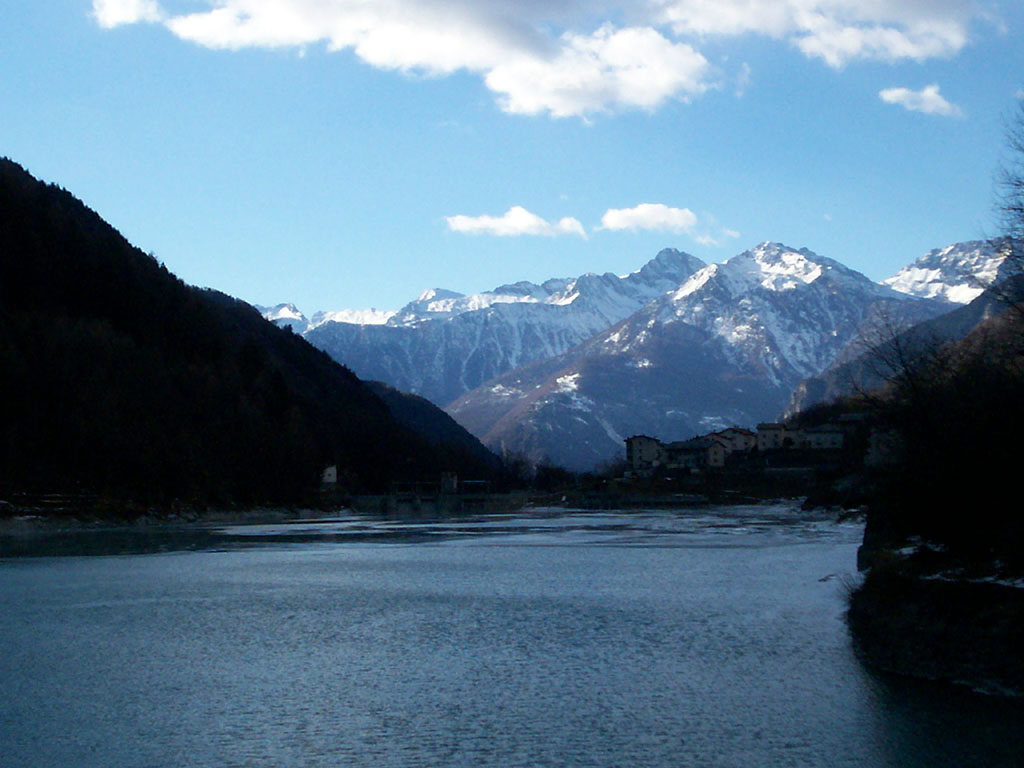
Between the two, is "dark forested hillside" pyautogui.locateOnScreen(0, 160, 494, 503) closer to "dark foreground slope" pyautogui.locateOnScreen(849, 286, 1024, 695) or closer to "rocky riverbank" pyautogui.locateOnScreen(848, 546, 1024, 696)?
"dark foreground slope" pyautogui.locateOnScreen(849, 286, 1024, 695)

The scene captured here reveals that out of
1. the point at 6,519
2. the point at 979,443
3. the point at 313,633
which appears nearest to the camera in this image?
the point at 979,443

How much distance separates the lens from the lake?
19.9m

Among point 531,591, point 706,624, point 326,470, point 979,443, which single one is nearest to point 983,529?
point 979,443

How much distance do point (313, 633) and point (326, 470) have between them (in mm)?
160119

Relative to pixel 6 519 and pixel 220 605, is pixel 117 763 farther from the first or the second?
pixel 6 519

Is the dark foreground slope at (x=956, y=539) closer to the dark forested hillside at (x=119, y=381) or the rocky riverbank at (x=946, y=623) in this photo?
the rocky riverbank at (x=946, y=623)

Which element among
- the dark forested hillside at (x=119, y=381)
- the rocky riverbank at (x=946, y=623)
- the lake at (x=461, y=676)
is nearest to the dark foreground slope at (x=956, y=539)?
the rocky riverbank at (x=946, y=623)

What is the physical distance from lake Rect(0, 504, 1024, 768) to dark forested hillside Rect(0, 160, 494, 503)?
61017 mm

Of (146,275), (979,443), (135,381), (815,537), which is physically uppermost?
(146,275)

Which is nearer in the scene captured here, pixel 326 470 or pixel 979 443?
pixel 979 443

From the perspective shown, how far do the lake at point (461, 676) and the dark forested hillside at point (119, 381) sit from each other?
61017 mm

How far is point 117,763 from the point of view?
1895 cm

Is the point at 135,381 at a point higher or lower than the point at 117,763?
higher

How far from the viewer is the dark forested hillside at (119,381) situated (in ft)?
362
